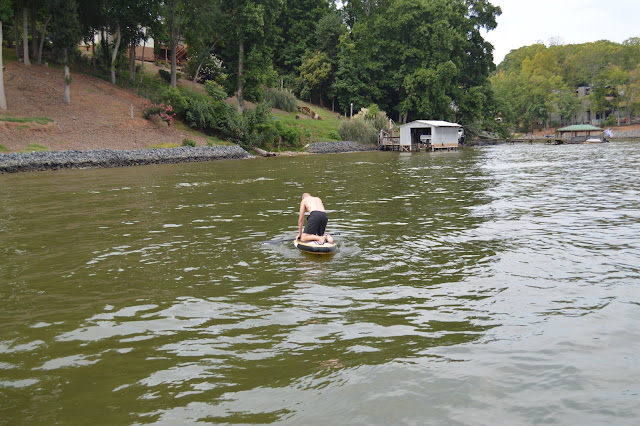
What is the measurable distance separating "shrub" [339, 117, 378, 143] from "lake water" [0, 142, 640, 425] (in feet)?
156

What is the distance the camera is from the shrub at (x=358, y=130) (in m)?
62.7

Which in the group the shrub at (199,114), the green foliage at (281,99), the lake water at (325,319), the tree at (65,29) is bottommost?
the lake water at (325,319)

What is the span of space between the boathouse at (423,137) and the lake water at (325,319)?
45.8 meters

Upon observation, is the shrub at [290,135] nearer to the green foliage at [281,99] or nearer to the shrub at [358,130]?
the shrub at [358,130]

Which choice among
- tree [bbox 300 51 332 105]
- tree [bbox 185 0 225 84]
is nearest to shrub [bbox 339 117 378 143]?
tree [bbox 300 51 332 105]

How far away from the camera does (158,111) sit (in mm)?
46875

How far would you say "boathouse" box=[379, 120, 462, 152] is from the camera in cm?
6059

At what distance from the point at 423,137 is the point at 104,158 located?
39067 mm

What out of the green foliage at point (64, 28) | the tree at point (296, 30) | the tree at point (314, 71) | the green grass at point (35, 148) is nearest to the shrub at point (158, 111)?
the green foliage at point (64, 28)

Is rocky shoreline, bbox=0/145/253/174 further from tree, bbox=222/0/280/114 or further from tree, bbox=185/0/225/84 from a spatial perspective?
tree, bbox=185/0/225/84

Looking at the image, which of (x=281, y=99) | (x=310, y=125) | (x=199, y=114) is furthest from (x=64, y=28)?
(x=281, y=99)

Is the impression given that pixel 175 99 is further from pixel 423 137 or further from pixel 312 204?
pixel 312 204

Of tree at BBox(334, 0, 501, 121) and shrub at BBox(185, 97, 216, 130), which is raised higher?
tree at BBox(334, 0, 501, 121)

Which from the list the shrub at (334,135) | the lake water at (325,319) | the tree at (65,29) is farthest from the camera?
the shrub at (334,135)
